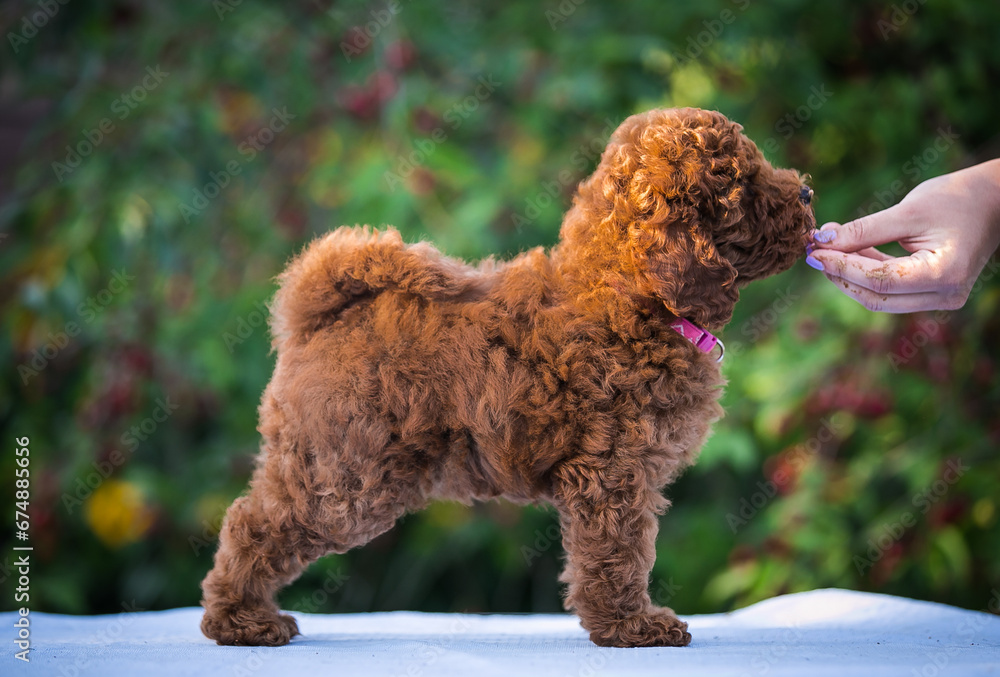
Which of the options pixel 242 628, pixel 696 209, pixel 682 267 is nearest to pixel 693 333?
pixel 682 267

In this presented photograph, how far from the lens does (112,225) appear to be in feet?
13.3

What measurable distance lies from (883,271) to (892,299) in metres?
0.14

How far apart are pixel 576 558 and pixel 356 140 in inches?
130

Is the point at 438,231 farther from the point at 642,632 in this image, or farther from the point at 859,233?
the point at 642,632

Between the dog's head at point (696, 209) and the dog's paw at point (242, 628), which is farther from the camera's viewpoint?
the dog's paw at point (242, 628)

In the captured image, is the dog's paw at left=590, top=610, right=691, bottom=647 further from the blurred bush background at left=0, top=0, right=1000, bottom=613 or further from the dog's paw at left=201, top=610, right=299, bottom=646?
the blurred bush background at left=0, top=0, right=1000, bottom=613

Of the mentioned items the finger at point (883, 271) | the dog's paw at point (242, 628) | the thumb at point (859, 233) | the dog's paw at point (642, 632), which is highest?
the thumb at point (859, 233)

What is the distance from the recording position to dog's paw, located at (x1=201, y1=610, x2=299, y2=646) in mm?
2473

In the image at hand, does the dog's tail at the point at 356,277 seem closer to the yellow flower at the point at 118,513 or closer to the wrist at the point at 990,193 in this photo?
the wrist at the point at 990,193

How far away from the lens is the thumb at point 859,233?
257 centimetres

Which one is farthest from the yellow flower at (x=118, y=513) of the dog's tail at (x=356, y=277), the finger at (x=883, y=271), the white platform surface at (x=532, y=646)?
the finger at (x=883, y=271)

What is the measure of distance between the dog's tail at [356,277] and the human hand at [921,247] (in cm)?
112

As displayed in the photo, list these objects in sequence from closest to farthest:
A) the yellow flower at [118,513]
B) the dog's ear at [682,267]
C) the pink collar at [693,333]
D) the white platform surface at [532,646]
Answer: the white platform surface at [532,646] → the dog's ear at [682,267] → the pink collar at [693,333] → the yellow flower at [118,513]

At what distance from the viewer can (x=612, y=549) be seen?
2320 millimetres
